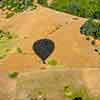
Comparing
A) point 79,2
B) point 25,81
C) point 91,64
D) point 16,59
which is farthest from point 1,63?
point 79,2

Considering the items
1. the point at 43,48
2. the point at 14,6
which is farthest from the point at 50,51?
the point at 14,6

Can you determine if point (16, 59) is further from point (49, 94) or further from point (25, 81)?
point (49, 94)

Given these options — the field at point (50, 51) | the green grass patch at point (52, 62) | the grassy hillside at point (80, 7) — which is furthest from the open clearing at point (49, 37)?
the grassy hillside at point (80, 7)

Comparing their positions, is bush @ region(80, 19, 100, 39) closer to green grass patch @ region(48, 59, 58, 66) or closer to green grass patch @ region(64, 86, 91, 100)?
green grass patch @ region(48, 59, 58, 66)

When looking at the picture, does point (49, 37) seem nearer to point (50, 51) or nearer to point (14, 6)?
point (50, 51)

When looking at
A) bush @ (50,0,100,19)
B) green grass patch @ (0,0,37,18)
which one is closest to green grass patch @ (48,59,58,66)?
bush @ (50,0,100,19)

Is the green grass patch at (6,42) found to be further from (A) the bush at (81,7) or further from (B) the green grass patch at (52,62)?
(A) the bush at (81,7)

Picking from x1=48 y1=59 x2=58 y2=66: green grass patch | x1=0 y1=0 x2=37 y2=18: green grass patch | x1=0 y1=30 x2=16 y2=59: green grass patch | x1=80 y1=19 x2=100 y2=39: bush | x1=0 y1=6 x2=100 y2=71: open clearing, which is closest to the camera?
x1=48 y1=59 x2=58 y2=66: green grass patch
